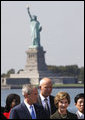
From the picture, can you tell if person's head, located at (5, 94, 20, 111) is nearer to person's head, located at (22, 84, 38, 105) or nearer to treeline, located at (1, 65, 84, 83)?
person's head, located at (22, 84, 38, 105)

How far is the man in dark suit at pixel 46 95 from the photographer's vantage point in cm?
797

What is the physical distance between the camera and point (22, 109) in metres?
7.10

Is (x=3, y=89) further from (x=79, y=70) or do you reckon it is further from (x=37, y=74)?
(x=79, y=70)

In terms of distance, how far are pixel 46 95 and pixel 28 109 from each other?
3.17 feet

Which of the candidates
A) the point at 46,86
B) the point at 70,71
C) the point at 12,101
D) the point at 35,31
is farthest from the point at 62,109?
the point at 70,71

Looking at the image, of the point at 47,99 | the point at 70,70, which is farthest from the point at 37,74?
the point at 47,99

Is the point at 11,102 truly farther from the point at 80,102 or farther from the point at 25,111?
the point at 80,102

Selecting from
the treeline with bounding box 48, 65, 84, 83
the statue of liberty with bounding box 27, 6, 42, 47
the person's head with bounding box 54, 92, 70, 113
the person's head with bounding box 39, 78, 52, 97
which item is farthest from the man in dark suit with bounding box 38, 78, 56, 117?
the treeline with bounding box 48, 65, 84, 83

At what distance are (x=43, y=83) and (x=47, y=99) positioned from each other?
251mm

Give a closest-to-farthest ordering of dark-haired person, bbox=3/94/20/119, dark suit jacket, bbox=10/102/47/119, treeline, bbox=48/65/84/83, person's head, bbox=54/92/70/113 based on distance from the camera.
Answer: dark suit jacket, bbox=10/102/47/119
person's head, bbox=54/92/70/113
dark-haired person, bbox=3/94/20/119
treeline, bbox=48/65/84/83

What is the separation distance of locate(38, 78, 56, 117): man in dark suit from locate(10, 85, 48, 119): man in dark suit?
2.27 ft

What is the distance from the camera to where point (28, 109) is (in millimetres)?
7160

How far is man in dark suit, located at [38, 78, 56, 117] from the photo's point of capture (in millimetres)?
7973

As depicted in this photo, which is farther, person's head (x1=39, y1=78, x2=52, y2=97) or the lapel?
person's head (x1=39, y1=78, x2=52, y2=97)
